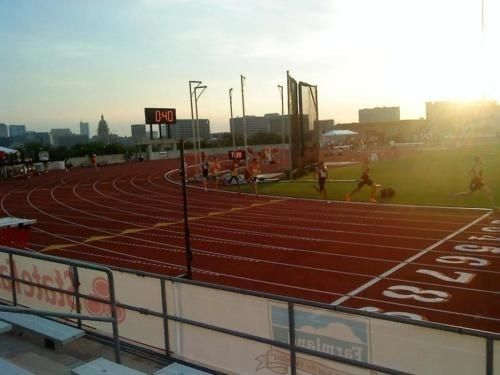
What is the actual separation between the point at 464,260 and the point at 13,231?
10.6 metres

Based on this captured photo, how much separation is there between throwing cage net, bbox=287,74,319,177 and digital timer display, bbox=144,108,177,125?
67.5 ft

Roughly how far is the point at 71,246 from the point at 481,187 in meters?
13.2

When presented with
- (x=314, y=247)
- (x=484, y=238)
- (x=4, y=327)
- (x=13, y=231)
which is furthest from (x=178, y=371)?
(x=484, y=238)

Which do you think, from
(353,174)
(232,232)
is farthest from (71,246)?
(353,174)

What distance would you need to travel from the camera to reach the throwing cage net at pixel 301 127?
29.8 meters

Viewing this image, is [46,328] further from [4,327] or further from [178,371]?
[178,371]

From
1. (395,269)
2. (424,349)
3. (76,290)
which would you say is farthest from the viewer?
(395,269)

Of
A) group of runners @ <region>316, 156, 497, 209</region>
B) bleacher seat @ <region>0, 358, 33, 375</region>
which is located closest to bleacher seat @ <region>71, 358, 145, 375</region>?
bleacher seat @ <region>0, 358, 33, 375</region>

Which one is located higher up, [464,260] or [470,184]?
[470,184]

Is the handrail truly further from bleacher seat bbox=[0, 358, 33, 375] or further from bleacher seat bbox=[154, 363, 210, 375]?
bleacher seat bbox=[154, 363, 210, 375]

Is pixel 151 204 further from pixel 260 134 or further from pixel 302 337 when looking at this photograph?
pixel 260 134

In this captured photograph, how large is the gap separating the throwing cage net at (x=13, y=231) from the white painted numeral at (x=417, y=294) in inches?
346

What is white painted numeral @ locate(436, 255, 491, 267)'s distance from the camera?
1076 cm

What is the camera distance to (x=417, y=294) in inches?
358
